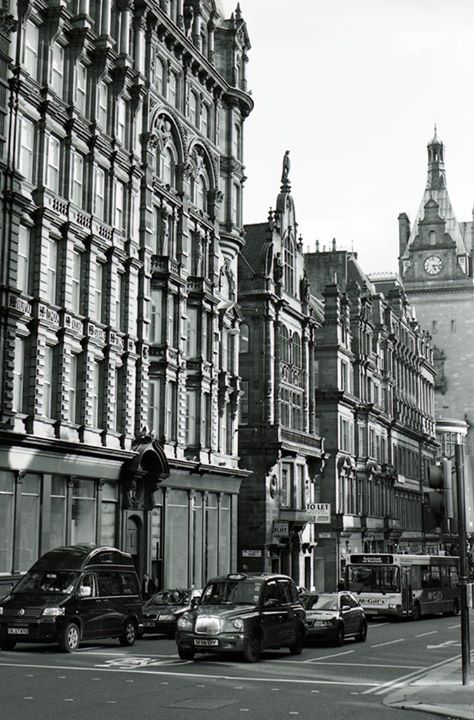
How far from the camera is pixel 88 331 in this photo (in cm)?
4134

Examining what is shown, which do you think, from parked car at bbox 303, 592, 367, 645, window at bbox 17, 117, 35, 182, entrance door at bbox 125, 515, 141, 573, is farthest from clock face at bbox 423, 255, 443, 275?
parked car at bbox 303, 592, 367, 645

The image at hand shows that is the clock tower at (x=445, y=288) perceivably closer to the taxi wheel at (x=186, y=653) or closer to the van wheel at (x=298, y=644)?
the van wheel at (x=298, y=644)

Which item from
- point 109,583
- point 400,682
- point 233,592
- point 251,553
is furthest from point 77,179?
point 400,682

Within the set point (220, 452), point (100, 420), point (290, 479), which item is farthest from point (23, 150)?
point (290, 479)

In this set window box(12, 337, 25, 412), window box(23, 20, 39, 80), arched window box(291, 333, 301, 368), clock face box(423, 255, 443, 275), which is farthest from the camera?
clock face box(423, 255, 443, 275)

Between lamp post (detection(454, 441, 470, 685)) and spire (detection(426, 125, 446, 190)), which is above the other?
spire (detection(426, 125, 446, 190))

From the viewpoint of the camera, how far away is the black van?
25188 millimetres

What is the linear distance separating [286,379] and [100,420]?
24678 mm

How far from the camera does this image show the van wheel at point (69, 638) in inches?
990

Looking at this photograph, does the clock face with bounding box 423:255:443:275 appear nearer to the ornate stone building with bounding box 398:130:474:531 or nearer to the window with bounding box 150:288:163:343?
the ornate stone building with bounding box 398:130:474:531

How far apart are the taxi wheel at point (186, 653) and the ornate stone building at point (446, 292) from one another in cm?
9397

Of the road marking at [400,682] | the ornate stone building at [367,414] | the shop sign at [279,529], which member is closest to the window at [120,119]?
the shop sign at [279,529]

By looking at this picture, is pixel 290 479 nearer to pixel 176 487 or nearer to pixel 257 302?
pixel 257 302

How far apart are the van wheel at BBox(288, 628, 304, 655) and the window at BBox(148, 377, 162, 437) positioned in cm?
2109
